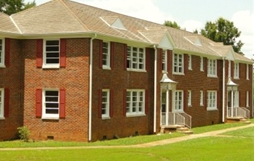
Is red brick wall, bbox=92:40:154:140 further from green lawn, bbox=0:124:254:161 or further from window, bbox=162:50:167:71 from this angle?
green lawn, bbox=0:124:254:161

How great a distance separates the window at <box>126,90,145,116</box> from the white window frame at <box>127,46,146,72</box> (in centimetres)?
153

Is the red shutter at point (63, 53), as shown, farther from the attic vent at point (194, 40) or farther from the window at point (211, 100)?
the window at point (211, 100)

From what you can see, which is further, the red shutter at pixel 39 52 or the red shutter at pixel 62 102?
the red shutter at pixel 39 52

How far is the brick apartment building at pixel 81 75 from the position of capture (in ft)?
94.8

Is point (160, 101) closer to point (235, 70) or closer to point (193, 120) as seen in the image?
point (193, 120)

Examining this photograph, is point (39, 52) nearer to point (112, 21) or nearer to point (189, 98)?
point (112, 21)

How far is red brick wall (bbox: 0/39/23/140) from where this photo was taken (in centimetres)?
2892

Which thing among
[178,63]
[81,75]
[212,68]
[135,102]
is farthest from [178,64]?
[81,75]

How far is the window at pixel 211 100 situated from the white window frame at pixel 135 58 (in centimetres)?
1332

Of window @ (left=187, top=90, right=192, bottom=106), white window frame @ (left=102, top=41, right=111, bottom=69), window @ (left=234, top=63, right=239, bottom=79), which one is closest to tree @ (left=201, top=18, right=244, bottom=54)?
window @ (left=234, top=63, right=239, bottom=79)

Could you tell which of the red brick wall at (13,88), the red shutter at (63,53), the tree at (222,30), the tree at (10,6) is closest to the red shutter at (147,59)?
the red shutter at (63,53)

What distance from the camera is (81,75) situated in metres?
28.9

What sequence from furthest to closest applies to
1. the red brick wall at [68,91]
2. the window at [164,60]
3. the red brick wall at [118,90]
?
the window at [164,60] → the red brick wall at [118,90] → the red brick wall at [68,91]

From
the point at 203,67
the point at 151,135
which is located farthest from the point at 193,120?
the point at 151,135
